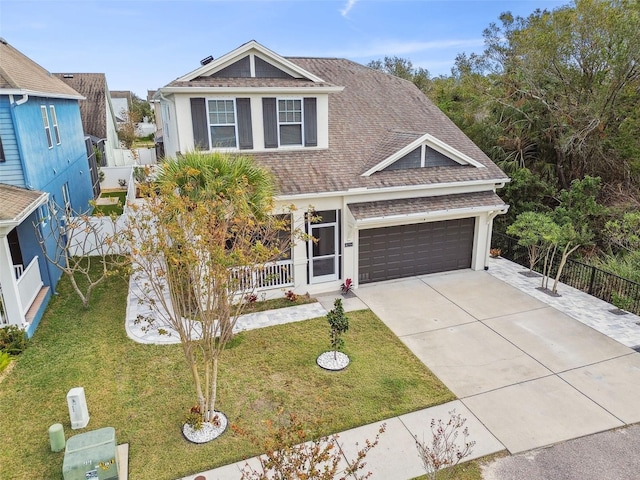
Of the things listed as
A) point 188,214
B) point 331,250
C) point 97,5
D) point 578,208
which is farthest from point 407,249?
point 97,5

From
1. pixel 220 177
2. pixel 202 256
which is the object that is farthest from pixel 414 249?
pixel 202 256

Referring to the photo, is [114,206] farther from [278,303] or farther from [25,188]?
[278,303]

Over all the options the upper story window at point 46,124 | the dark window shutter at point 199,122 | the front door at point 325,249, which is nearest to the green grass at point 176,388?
the front door at point 325,249

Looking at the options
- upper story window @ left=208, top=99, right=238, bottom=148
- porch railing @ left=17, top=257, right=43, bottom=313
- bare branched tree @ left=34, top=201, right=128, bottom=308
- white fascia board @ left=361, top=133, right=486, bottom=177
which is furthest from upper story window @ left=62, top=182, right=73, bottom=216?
white fascia board @ left=361, top=133, right=486, bottom=177

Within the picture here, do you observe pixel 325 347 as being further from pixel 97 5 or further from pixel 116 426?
pixel 97 5

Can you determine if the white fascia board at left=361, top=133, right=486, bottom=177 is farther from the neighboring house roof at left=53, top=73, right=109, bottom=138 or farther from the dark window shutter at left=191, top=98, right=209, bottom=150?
the neighboring house roof at left=53, top=73, right=109, bottom=138
